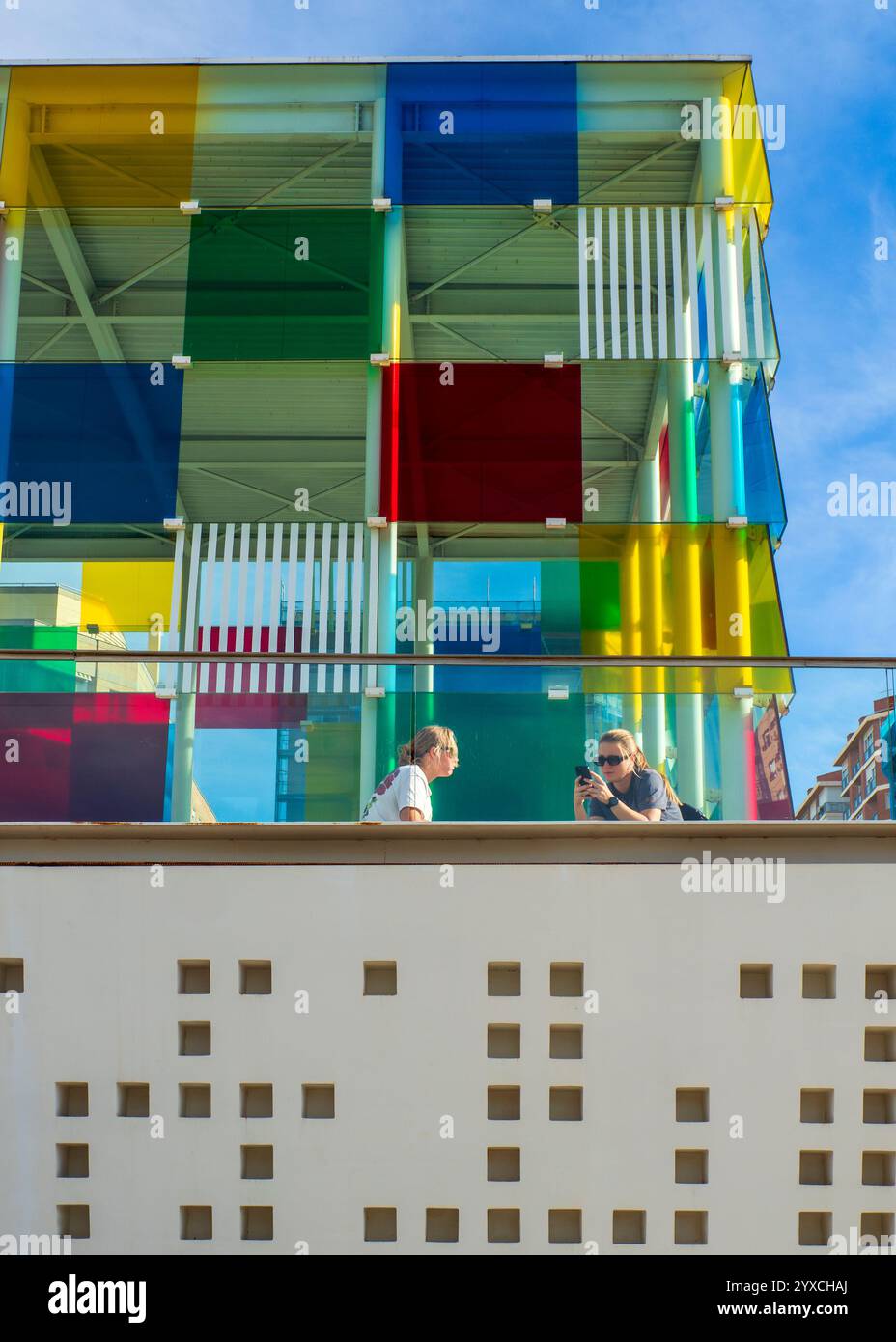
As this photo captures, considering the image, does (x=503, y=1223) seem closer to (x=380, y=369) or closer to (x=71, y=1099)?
(x=71, y=1099)

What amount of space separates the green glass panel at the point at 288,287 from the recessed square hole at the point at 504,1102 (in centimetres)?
747

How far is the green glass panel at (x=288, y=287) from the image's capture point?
507 inches

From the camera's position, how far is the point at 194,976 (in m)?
7.70

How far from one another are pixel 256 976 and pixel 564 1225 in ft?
6.95

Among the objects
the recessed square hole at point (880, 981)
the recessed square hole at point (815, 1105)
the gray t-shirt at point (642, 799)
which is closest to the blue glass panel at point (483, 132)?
the gray t-shirt at point (642, 799)

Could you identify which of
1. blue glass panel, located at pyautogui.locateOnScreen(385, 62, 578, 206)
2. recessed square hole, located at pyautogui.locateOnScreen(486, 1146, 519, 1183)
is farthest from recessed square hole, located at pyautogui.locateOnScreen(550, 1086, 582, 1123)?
blue glass panel, located at pyautogui.locateOnScreen(385, 62, 578, 206)

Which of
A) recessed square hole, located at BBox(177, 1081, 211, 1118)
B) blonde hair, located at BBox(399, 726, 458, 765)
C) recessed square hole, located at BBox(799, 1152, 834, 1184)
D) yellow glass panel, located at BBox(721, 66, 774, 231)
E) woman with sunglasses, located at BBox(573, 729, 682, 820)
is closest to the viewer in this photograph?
recessed square hole, located at BBox(799, 1152, 834, 1184)

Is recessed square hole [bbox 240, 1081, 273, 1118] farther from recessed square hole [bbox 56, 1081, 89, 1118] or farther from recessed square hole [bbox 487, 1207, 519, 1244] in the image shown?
recessed square hole [bbox 487, 1207, 519, 1244]

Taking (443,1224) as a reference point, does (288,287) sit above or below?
above

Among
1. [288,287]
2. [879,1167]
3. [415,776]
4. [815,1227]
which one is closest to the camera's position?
[815,1227]

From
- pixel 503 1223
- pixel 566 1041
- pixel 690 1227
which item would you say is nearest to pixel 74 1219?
pixel 503 1223

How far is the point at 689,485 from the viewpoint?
12.8 m

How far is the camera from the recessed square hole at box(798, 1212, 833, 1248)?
729 cm

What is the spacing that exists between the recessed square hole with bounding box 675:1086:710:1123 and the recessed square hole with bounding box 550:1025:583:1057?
0.58m
